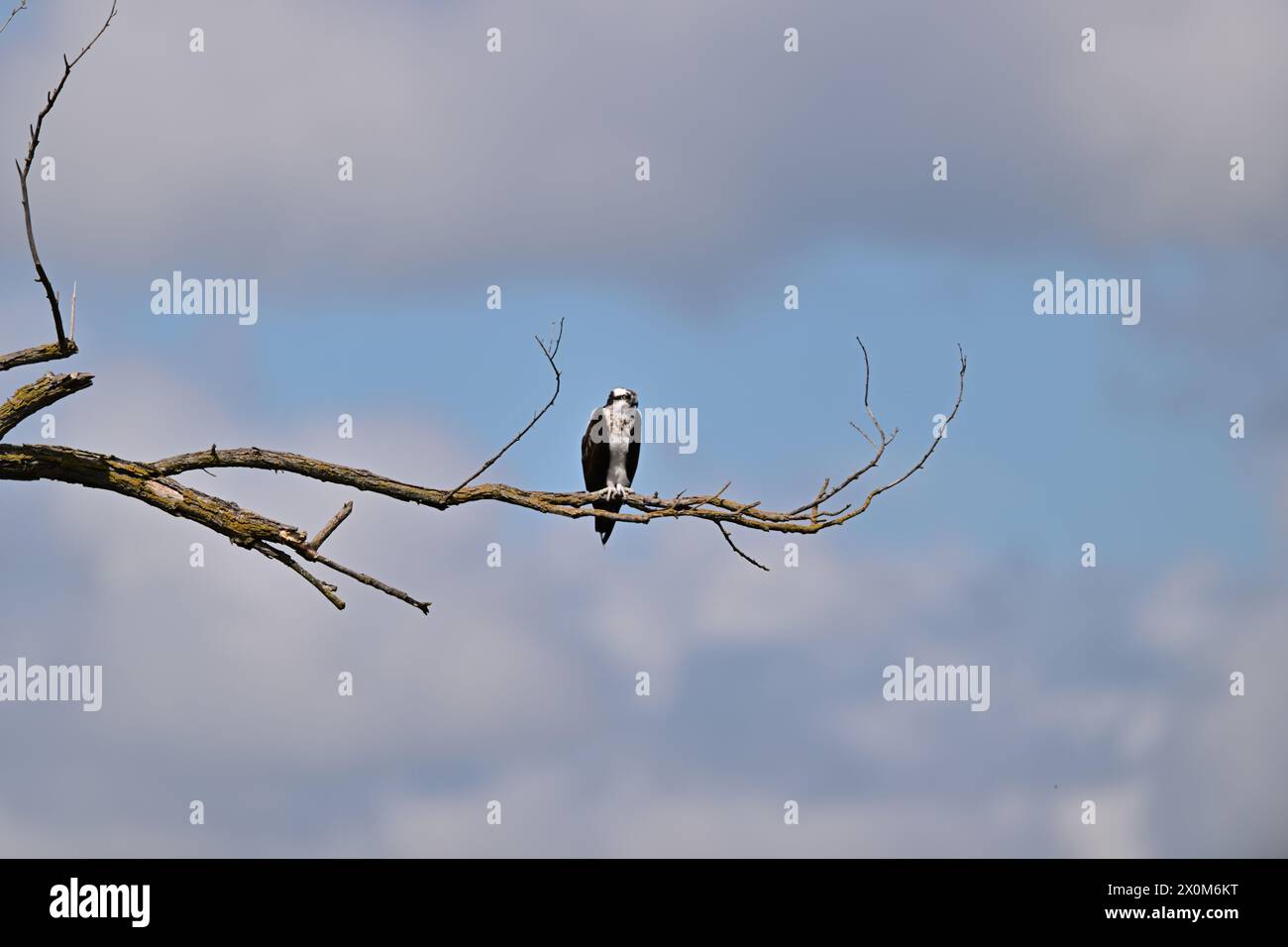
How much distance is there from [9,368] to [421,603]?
2817mm

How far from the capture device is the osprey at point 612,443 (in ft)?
47.7

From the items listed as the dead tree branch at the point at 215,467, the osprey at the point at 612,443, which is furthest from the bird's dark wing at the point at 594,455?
the dead tree branch at the point at 215,467

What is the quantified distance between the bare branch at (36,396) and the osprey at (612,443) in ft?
22.4

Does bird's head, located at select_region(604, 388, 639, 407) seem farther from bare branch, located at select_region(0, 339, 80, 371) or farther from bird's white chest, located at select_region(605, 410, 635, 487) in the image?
bare branch, located at select_region(0, 339, 80, 371)

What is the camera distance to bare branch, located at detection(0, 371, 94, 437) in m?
8.15

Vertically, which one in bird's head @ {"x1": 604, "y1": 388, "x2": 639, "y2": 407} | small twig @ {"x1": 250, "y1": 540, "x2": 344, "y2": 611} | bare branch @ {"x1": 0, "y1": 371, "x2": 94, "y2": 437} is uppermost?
bird's head @ {"x1": 604, "y1": 388, "x2": 639, "y2": 407}

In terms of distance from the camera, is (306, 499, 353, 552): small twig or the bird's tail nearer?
(306, 499, 353, 552): small twig

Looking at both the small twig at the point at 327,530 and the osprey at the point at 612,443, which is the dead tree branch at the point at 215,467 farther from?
the osprey at the point at 612,443

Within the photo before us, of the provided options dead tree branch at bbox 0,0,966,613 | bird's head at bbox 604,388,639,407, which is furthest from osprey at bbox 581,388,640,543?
dead tree branch at bbox 0,0,966,613

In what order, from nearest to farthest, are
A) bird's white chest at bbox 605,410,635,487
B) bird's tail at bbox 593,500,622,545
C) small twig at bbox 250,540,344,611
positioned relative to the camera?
small twig at bbox 250,540,344,611 < bird's tail at bbox 593,500,622,545 < bird's white chest at bbox 605,410,635,487

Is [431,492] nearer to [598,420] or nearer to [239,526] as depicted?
[239,526]

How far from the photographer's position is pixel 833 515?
8.23 m

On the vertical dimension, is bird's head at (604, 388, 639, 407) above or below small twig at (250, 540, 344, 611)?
above
